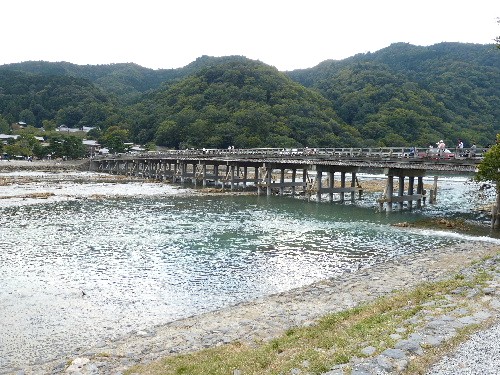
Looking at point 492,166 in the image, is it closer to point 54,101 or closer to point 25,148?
point 25,148

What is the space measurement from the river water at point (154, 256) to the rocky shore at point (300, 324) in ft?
2.53

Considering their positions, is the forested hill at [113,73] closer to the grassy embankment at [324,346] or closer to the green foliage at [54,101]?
the green foliage at [54,101]

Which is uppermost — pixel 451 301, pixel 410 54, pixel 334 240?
pixel 410 54

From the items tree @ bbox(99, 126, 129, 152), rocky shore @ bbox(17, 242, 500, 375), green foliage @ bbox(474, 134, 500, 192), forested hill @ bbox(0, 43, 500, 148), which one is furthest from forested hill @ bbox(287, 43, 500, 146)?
rocky shore @ bbox(17, 242, 500, 375)

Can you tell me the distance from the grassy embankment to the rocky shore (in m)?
0.21

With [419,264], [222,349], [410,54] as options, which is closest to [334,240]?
[419,264]

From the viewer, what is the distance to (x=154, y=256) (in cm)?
1752

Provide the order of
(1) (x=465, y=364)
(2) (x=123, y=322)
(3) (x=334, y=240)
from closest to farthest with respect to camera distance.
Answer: (1) (x=465, y=364), (2) (x=123, y=322), (3) (x=334, y=240)

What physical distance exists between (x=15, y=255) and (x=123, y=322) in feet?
28.9

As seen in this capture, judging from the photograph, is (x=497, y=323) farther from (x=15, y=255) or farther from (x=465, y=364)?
(x=15, y=255)

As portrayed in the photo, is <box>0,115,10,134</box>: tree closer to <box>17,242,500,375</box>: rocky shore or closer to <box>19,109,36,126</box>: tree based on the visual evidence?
<box>19,109,36,126</box>: tree

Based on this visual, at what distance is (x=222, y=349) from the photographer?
8.59 metres

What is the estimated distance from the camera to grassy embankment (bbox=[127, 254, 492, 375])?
22.3ft

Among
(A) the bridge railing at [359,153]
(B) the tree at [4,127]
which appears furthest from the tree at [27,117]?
(A) the bridge railing at [359,153]
